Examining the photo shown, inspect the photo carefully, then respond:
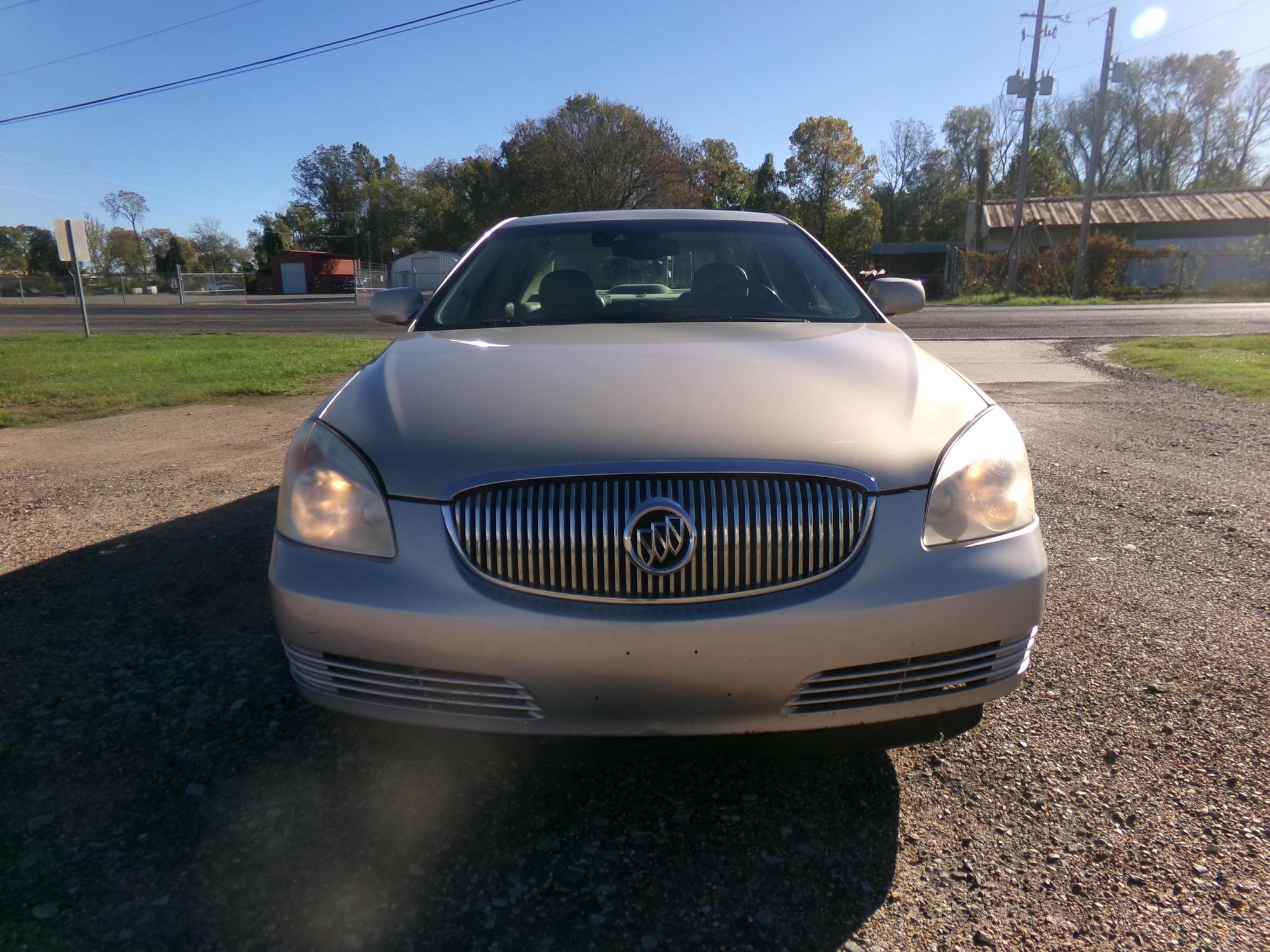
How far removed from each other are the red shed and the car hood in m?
61.0

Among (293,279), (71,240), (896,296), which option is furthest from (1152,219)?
(293,279)

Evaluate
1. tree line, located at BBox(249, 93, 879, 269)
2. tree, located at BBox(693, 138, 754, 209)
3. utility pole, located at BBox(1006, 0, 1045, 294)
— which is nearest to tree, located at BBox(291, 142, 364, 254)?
tree line, located at BBox(249, 93, 879, 269)

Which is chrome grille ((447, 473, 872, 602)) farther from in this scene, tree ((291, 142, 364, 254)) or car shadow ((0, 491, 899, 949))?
tree ((291, 142, 364, 254))

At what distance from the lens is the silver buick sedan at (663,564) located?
1.81 meters

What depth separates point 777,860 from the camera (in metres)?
1.95

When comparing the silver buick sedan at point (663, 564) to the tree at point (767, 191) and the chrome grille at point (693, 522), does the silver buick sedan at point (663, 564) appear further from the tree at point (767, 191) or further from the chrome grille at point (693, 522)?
the tree at point (767, 191)

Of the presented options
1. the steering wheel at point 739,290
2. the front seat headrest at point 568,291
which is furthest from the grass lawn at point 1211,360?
the front seat headrest at point 568,291

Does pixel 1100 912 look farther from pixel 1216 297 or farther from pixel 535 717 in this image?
pixel 1216 297

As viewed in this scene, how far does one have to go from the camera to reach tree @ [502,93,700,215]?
44438mm

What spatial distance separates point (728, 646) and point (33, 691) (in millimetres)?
2323

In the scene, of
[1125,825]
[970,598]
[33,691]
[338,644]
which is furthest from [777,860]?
[33,691]

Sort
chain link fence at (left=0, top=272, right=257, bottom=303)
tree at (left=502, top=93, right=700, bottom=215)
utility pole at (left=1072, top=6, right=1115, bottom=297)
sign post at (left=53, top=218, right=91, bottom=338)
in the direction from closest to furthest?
sign post at (left=53, top=218, right=91, bottom=338) → utility pole at (left=1072, top=6, right=1115, bottom=297) → tree at (left=502, top=93, right=700, bottom=215) → chain link fence at (left=0, top=272, right=257, bottom=303)

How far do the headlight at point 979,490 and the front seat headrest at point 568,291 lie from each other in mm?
1690

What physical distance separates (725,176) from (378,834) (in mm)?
64450
